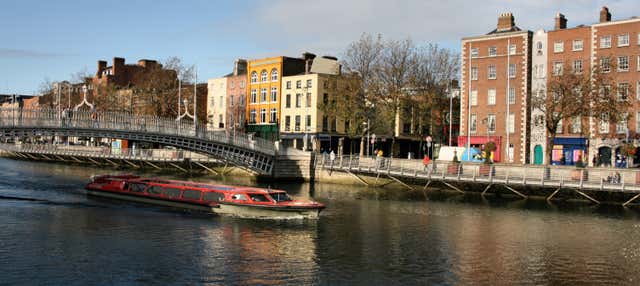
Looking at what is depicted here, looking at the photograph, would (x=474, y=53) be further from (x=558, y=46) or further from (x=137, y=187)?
(x=137, y=187)

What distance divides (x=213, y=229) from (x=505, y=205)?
78.9 ft

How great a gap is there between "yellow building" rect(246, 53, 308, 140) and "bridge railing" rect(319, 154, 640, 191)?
3032 cm

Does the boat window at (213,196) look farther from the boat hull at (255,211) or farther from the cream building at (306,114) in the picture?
the cream building at (306,114)

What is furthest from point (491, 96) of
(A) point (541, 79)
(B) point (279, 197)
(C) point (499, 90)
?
(B) point (279, 197)

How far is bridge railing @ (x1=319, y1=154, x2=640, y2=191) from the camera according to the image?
165ft

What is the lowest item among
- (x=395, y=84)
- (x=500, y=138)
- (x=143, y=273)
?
(x=143, y=273)

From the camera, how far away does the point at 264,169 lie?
235ft

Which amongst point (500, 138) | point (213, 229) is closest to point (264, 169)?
point (500, 138)

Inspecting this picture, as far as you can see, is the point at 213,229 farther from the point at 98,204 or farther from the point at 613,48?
the point at 613,48

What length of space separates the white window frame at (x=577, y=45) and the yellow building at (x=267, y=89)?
3728 centimetres

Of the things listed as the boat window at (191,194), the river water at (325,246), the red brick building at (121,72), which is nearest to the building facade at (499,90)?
the river water at (325,246)

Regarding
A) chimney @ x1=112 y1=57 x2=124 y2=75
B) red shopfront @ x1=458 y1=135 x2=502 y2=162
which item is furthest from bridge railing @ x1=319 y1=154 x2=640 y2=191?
chimney @ x1=112 y1=57 x2=124 y2=75

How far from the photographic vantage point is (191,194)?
45.5m

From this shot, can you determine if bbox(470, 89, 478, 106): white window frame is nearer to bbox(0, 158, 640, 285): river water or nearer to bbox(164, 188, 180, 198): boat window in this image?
bbox(0, 158, 640, 285): river water
